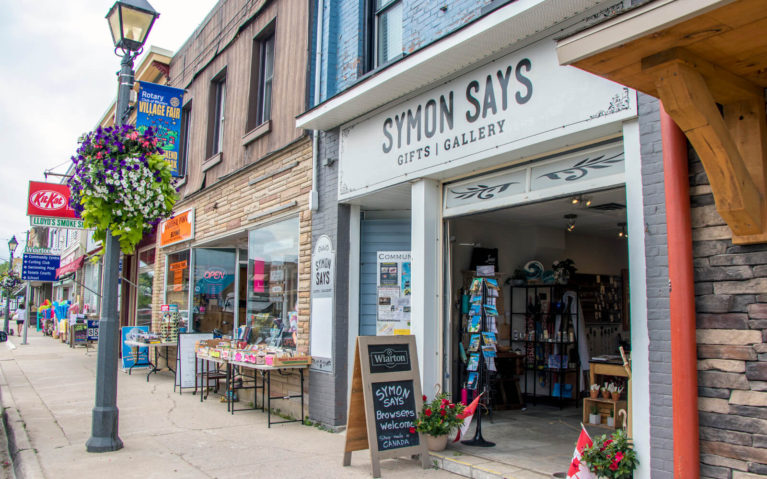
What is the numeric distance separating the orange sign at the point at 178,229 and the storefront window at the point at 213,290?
0.52 m

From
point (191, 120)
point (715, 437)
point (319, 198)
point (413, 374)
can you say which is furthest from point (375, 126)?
point (191, 120)

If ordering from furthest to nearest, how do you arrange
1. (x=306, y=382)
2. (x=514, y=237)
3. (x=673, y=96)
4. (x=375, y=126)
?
(x=514, y=237) → (x=306, y=382) → (x=375, y=126) → (x=673, y=96)

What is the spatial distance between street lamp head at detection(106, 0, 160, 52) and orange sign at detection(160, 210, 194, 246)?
6150 mm

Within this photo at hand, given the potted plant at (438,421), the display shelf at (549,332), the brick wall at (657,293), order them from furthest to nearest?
1. the display shelf at (549,332)
2. the potted plant at (438,421)
3. the brick wall at (657,293)

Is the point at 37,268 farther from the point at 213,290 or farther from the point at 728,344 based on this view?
the point at 728,344

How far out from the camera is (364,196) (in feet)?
24.9

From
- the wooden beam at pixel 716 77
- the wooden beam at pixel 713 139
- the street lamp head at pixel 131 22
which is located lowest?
the wooden beam at pixel 713 139

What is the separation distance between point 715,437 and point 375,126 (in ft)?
16.5

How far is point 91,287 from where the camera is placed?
27.6 m

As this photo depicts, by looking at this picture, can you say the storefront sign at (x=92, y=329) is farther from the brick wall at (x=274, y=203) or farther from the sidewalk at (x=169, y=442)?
the brick wall at (x=274, y=203)

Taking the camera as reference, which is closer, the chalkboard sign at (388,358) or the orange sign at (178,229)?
the chalkboard sign at (388,358)

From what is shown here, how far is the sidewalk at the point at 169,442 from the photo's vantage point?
5.84 metres

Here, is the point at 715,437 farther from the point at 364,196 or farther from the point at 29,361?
the point at 29,361

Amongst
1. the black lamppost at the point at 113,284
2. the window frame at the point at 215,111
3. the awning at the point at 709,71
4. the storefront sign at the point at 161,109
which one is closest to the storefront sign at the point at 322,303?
the black lamppost at the point at 113,284
